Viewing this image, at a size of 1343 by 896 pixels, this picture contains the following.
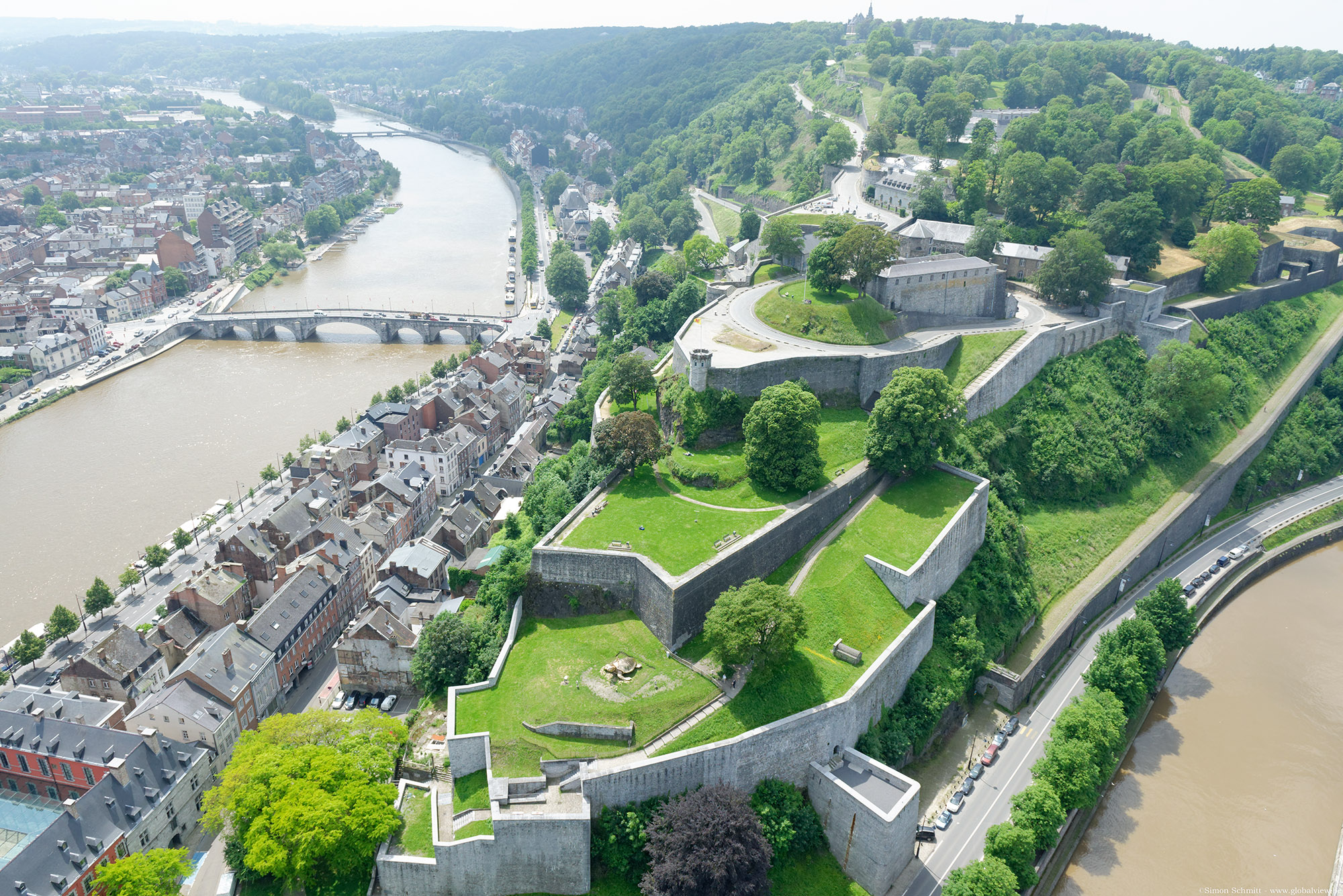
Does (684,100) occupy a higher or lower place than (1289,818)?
higher

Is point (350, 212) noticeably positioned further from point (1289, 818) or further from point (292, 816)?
point (1289, 818)

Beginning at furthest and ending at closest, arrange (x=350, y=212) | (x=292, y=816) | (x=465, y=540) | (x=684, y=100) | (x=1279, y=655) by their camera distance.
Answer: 1. (x=684, y=100)
2. (x=350, y=212)
3. (x=465, y=540)
4. (x=1279, y=655)
5. (x=292, y=816)

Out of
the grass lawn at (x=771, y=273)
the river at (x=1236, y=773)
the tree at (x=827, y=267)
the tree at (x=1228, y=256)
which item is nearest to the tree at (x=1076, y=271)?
the tree at (x=1228, y=256)

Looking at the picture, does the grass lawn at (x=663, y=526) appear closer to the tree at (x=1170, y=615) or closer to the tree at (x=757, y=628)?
the tree at (x=757, y=628)

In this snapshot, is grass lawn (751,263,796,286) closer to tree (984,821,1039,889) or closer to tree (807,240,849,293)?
tree (807,240,849,293)

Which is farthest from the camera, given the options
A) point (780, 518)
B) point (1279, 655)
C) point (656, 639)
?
point (1279, 655)

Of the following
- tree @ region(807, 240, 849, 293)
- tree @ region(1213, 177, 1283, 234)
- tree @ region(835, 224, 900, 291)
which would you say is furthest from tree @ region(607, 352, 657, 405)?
tree @ region(1213, 177, 1283, 234)

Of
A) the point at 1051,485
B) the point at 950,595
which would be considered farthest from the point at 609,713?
the point at 1051,485
